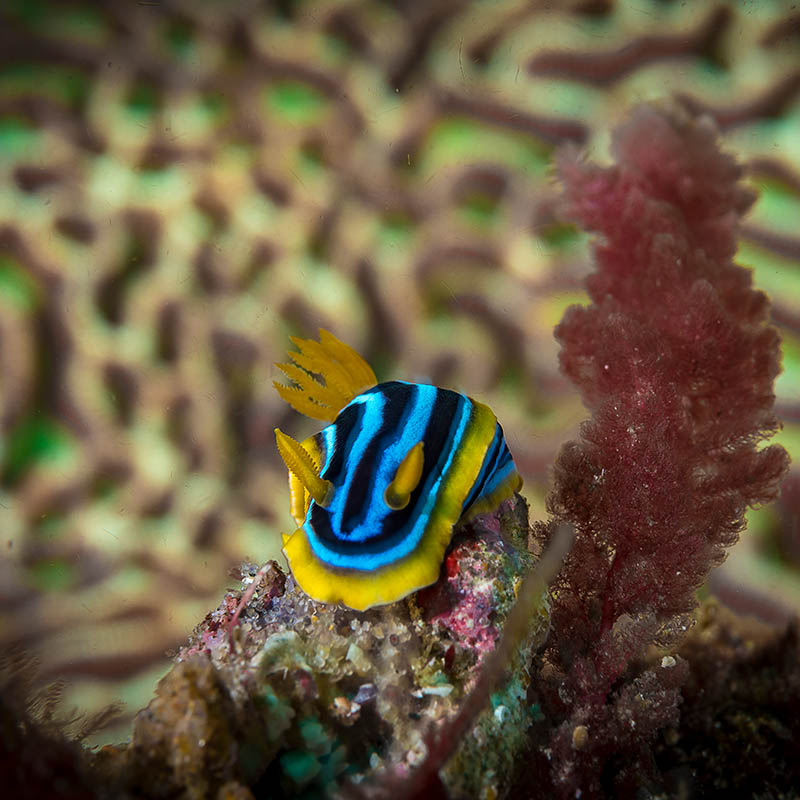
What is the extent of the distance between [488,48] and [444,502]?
2.09m

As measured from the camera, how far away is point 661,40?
2.72m

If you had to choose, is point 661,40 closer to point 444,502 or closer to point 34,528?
point 444,502

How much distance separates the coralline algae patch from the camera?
3.96ft

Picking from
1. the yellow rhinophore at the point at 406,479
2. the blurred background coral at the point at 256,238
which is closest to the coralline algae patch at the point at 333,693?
the yellow rhinophore at the point at 406,479

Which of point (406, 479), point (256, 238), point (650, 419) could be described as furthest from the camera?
point (256, 238)

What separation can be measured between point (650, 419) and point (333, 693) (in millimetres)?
1102

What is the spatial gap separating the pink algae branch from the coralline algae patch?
10.8 inches

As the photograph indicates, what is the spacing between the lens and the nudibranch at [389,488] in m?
1.50

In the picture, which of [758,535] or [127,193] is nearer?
[127,193]

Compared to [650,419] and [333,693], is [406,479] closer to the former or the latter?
[333,693]

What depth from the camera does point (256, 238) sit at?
109 inches

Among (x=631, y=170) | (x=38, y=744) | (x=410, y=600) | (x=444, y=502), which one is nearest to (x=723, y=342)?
(x=631, y=170)

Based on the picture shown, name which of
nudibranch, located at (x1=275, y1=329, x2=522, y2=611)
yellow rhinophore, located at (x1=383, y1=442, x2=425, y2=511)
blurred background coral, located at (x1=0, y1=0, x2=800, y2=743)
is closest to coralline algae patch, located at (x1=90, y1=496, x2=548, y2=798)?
nudibranch, located at (x1=275, y1=329, x2=522, y2=611)

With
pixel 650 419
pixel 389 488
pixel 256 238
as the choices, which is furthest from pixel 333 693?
pixel 256 238
